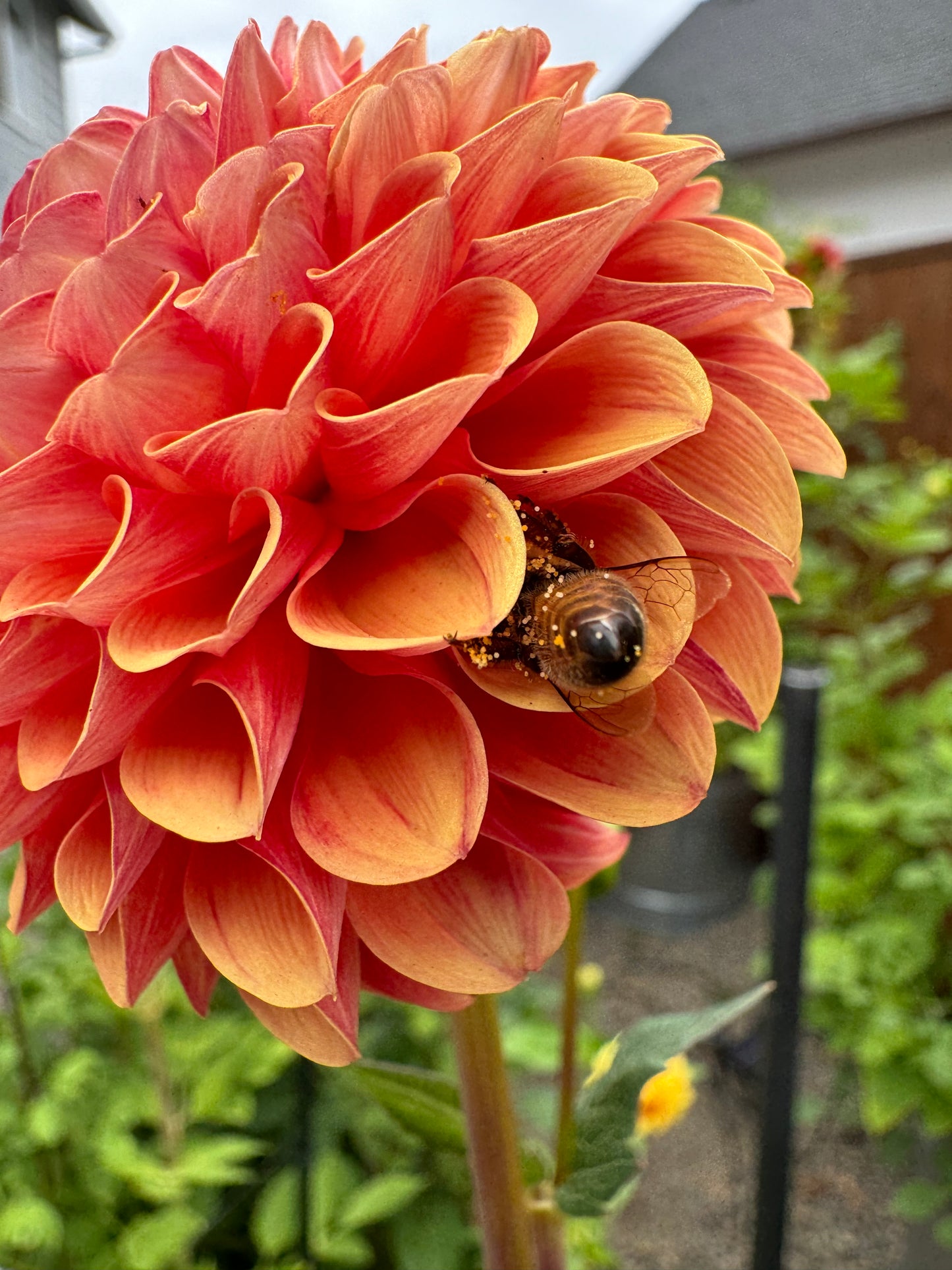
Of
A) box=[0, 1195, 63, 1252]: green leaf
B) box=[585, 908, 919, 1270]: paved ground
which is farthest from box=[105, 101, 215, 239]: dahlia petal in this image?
box=[585, 908, 919, 1270]: paved ground

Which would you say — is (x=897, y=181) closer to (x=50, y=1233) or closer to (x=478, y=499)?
(x=478, y=499)

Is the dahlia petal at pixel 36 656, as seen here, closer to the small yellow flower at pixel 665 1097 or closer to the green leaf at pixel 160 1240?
the green leaf at pixel 160 1240

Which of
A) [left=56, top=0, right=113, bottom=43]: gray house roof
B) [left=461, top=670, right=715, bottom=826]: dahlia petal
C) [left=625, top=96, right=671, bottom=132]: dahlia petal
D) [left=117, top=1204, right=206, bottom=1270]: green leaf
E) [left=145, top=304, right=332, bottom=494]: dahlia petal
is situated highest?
[left=56, top=0, right=113, bottom=43]: gray house roof

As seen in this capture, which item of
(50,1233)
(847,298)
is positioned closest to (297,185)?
(50,1233)

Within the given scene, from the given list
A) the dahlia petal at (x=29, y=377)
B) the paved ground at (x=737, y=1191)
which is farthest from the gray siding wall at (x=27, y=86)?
the paved ground at (x=737, y=1191)

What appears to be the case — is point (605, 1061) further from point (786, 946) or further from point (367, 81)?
point (367, 81)

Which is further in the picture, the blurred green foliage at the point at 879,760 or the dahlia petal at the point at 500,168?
the blurred green foliage at the point at 879,760

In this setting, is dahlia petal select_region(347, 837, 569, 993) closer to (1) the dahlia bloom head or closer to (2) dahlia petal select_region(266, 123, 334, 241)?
(1) the dahlia bloom head
